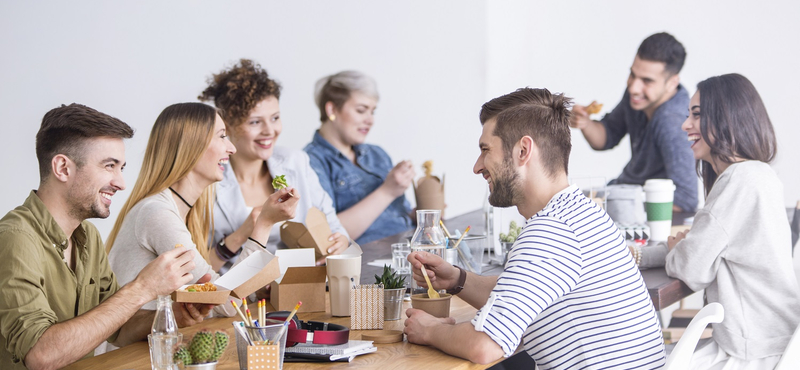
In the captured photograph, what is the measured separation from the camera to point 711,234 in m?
2.10

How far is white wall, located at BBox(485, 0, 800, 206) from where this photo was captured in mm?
5617

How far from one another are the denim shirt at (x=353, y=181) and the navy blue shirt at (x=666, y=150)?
1471 millimetres

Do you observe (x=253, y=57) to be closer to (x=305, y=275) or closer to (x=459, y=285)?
(x=305, y=275)

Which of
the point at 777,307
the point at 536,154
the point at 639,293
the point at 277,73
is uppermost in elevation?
the point at 277,73

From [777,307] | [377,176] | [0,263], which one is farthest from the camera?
[377,176]

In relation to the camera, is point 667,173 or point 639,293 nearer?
point 639,293

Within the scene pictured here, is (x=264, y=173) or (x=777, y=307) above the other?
(x=264, y=173)

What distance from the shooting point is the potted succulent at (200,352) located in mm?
1400

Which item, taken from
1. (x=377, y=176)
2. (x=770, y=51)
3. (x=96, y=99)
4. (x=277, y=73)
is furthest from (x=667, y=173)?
(x=96, y=99)

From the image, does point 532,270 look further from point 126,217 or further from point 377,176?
point 377,176

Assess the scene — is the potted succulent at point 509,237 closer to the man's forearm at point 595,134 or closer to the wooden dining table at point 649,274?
the wooden dining table at point 649,274

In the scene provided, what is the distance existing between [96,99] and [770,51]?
4.81 meters

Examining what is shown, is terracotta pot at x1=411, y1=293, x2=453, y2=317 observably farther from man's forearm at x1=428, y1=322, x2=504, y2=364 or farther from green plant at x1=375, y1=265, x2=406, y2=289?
man's forearm at x1=428, y1=322, x2=504, y2=364

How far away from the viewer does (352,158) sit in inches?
164
